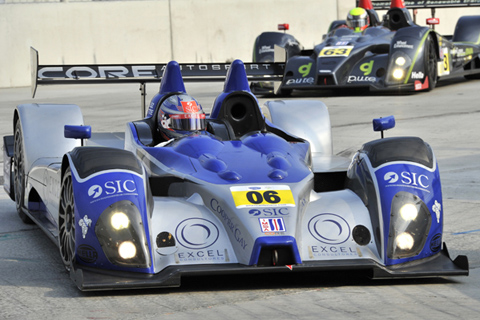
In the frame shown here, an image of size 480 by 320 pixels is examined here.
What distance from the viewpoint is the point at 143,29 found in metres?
28.4

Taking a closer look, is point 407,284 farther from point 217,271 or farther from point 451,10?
point 451,10

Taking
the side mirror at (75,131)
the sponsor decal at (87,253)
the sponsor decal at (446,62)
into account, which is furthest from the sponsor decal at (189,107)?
the sponsor decal at (446,62)

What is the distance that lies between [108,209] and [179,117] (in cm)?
198

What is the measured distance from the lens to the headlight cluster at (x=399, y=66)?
18.8m

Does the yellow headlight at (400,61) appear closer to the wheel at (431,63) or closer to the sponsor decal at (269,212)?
the wheel at (431,63)

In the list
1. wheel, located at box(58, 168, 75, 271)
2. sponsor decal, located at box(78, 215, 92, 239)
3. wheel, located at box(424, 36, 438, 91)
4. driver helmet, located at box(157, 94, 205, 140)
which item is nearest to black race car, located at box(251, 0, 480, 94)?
wheel, located at box(424, 36, 438, 91)

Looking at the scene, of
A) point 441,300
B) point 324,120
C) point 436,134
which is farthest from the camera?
point 436,134

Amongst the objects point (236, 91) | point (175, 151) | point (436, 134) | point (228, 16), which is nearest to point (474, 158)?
point (436, 134)

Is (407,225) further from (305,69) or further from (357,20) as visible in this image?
(357,20)

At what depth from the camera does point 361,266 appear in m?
6.20

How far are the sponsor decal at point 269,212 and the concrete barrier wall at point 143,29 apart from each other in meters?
20.9

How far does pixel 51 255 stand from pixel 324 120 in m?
3.41

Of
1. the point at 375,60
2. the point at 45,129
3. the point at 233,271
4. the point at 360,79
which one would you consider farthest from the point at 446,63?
the point at 233,271

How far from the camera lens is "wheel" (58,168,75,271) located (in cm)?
651
